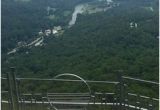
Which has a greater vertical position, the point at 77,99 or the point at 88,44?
the point at 77,99

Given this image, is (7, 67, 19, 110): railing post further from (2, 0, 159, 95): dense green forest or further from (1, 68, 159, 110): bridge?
(2, 0, 159, 95): dense green forest

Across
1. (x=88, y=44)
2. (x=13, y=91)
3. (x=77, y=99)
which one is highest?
(x=13, y=91)

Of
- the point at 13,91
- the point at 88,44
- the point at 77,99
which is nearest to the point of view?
the point at 13,91

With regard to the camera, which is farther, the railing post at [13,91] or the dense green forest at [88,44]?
the dense green forest at [88,44]

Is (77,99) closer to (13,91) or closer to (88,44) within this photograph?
(13,91)

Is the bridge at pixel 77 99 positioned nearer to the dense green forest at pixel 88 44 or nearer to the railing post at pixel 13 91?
the railing post at pixel 13 91

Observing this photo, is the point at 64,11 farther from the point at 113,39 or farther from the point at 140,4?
the point at 113,39

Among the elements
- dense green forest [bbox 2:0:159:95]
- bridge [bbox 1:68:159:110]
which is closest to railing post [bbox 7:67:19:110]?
bridge [bbox 1:68:159:110]

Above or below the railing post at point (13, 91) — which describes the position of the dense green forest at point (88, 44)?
below

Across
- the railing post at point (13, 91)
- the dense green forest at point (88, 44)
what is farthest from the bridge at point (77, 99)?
the dense green forest at point (88, 44)

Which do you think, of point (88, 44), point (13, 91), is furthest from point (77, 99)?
point (88, 44)
